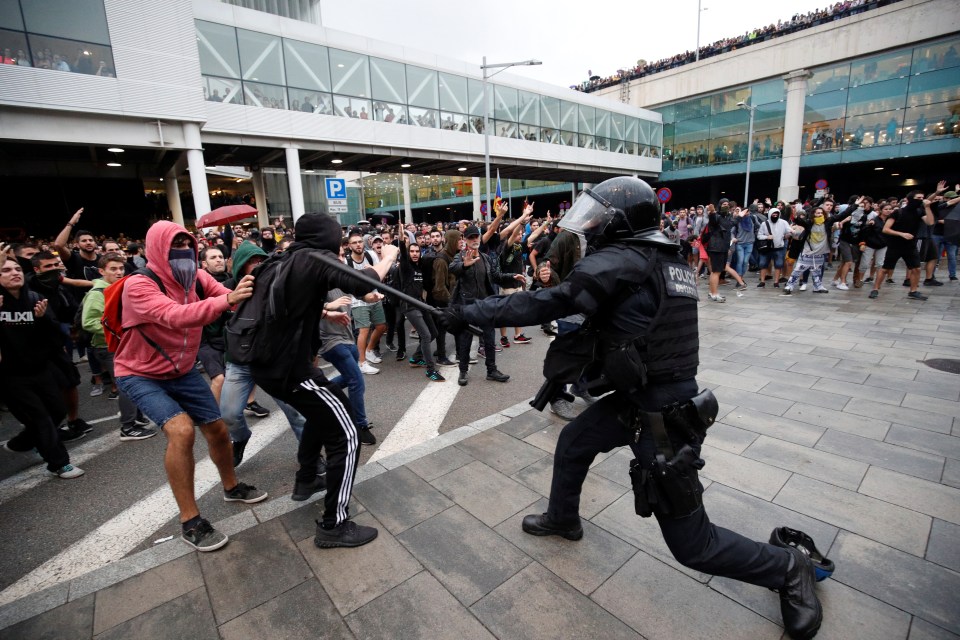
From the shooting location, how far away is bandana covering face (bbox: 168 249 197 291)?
9.43 feet

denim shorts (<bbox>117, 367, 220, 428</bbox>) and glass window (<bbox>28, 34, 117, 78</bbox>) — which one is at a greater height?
glass window (<bbox>28, 34, 117, 78</bbox>)

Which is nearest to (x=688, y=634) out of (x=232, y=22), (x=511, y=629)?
(x=511, y=629)

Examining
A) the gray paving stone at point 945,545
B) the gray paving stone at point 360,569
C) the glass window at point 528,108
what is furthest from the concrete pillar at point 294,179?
the gray paving stone at point 945,545

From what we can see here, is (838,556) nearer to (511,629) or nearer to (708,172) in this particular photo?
(511,629)

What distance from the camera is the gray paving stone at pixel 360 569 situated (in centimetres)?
237

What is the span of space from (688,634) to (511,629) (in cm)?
81

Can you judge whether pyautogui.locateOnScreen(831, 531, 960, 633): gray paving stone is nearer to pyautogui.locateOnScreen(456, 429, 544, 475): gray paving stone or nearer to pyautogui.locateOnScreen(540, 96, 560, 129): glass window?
pyautogui.locateOnScreen(456, 429, 544, 475): gray paving stone

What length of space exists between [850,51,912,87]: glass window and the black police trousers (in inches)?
1397

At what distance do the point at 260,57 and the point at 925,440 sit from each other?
69.3 feet

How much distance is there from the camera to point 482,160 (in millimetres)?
25547

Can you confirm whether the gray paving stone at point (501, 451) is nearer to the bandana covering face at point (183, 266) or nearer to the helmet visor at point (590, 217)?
the helmet visor at point (590, 217)

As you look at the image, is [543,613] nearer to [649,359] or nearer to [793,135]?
[649,359]

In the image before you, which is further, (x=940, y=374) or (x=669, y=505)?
(x=940, y=374)

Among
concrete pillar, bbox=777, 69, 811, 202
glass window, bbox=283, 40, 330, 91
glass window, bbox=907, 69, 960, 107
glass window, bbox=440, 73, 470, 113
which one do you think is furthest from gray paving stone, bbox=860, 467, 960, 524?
glass window, bbox=907, 69, 960, 107
